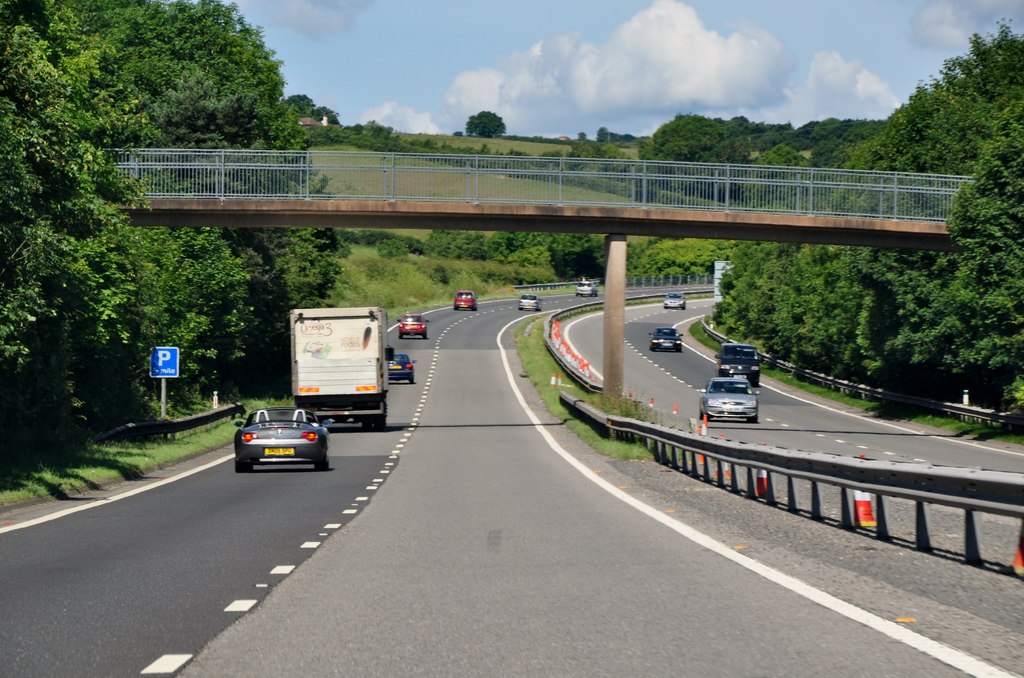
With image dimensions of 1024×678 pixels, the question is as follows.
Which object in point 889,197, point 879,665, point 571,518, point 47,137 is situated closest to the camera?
point 879,665

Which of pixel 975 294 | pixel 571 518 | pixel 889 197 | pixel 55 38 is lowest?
pixel 571 518

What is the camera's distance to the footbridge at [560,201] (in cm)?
3825

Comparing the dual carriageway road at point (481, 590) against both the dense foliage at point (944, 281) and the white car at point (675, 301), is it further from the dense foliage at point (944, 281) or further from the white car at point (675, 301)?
the white car at point (675, 301)

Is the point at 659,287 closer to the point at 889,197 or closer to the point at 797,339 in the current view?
the point at 797,339

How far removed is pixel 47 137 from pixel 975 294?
30156 mm

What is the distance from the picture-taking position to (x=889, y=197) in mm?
42344

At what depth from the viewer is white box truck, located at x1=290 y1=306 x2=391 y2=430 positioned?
39844 millimetres

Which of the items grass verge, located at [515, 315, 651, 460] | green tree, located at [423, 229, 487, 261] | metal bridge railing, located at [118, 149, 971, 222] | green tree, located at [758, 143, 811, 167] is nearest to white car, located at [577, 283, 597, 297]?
green tree, located at [423, 229, 487, 261]

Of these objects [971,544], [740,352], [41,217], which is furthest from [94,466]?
[740,352]

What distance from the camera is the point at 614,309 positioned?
39469mm

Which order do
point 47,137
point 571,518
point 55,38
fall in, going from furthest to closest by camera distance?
point 55,38 → point 47,137 → point 571,518

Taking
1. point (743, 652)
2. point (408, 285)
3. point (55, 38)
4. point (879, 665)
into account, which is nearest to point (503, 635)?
point (743, 652)

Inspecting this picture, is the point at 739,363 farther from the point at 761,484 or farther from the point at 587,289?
the point at 587,289

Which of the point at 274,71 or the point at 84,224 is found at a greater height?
the point at 274,71
